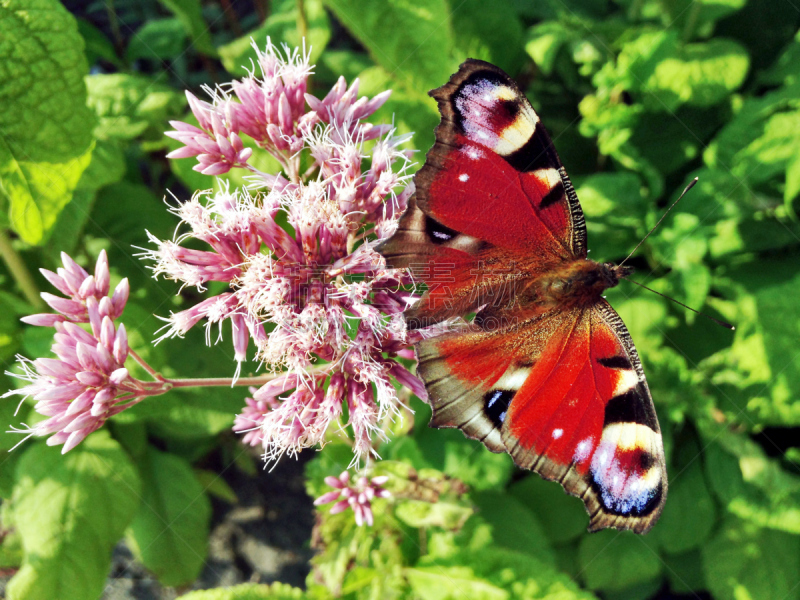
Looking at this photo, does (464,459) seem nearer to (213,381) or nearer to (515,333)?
(515,333)

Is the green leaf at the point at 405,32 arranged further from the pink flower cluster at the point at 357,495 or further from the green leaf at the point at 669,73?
the pink flower cluster at the point at 357,495

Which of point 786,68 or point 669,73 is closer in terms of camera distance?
point 669,73

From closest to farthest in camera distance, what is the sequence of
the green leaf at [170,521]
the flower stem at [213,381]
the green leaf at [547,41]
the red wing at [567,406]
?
the red wing at [567,406], the flower stem at [213,381], the green leaf at [547,41], the green leaf at [170,521]

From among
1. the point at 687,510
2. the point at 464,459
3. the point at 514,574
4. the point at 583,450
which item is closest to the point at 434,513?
the point at 514,574

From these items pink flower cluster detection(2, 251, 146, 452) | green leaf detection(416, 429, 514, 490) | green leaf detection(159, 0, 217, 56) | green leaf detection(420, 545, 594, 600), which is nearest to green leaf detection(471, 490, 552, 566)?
green leaf detection(416, 429, 514, 490)

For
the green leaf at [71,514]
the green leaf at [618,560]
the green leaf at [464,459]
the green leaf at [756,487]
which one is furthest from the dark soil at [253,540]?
the green leaf at [756,487]

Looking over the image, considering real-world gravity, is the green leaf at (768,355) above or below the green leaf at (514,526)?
above
